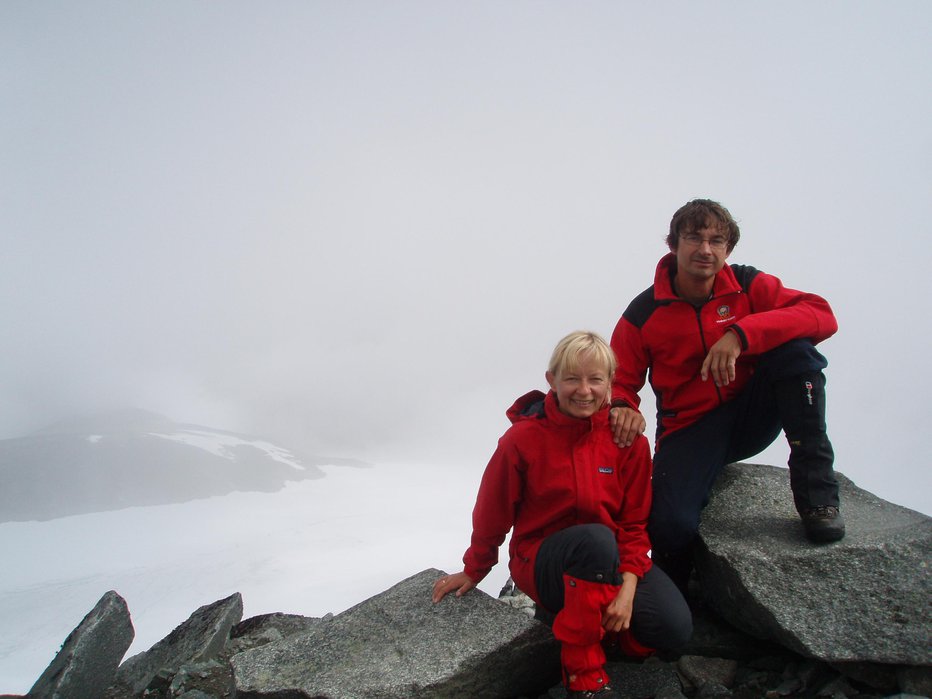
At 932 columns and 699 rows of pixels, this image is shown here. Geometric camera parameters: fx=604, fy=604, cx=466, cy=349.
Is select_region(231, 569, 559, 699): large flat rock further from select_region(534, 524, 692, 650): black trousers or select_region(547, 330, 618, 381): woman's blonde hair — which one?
select_region(547, 330, 618, 381): woman's blonde hair

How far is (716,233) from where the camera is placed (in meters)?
4.57

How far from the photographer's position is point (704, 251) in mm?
4539

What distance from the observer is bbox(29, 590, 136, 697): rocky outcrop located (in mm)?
5562

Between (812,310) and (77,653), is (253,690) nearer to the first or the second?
(77,653)

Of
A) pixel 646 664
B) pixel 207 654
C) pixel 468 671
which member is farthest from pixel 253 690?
pixel 646 664

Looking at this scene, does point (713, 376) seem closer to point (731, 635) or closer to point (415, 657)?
point (731, 635)

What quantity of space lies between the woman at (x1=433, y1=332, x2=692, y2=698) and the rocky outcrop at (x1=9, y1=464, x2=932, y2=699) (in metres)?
0.42

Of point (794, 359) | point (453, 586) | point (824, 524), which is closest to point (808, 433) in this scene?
point (794, 359)

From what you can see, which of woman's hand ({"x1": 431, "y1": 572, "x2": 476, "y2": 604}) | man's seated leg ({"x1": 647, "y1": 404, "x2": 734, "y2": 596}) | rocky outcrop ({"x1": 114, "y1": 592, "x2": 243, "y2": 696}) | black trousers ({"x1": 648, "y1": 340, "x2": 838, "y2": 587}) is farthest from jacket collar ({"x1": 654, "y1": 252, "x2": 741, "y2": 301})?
rocky outcrop ({"x1": 114, "y1": 592, "x2": 243, "y2": 696})

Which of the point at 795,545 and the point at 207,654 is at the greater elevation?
the point at 795,545

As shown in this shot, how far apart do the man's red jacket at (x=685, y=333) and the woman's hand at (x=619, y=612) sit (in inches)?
53.6

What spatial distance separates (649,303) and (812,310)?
117 cm

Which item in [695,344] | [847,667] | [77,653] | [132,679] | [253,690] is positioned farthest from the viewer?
[132,679]

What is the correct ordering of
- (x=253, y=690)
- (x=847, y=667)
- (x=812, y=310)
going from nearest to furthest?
(x=847, y=667)
(x=253, y=690)
(x=812, y=310)
